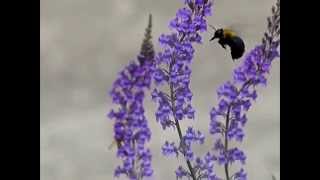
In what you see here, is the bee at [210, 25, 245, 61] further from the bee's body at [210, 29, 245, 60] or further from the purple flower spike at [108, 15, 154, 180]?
the purple flower spike at [108, 15, 154, 180]

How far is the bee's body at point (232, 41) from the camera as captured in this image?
347 cm

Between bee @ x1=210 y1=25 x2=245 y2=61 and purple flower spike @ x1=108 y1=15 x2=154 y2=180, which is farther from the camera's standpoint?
bee @ x1=210 y1=25 x2=245 y2=61

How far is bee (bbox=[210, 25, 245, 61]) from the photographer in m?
3.47

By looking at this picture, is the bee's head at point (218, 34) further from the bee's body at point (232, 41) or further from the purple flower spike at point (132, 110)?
the purple flower spike at point (132, 110)

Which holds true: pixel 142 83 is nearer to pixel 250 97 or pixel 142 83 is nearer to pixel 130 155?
pixel 130 155

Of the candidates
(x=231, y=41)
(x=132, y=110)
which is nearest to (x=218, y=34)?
(x=231, y=41)

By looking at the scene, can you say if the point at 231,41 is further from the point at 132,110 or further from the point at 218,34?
the point at 132,110

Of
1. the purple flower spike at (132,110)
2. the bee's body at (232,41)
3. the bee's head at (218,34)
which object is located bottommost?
the purple flower spike at (132,110)

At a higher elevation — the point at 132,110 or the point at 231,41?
the point at 231,41

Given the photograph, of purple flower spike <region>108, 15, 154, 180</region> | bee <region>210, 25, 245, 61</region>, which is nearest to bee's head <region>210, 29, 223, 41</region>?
bee <region>210, 25, 245, 61</region>

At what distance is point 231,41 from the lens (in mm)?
3521

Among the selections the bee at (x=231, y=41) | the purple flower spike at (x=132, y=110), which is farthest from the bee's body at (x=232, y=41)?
the purple flower spike at (x=132, y=110)

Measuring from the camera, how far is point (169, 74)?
11.0 feet
